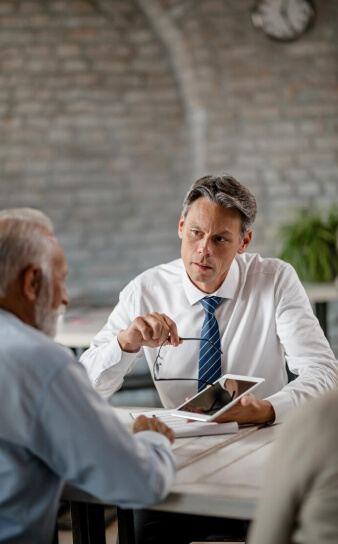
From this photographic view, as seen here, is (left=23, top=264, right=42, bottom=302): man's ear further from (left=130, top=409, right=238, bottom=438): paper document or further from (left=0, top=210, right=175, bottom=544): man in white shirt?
(left=130, top=409, right=238, bottom=438): paper document

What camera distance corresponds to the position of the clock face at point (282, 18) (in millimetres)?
5160

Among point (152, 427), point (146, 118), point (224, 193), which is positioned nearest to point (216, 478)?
point (152, 427)

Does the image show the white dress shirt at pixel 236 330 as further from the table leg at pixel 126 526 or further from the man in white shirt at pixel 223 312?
the table leg at pixel 126 526

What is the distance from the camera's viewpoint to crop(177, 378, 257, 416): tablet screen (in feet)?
6.72

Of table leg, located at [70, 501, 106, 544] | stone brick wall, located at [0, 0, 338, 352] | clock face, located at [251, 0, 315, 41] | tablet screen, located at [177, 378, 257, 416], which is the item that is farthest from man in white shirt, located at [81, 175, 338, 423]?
clock face, located at [251, 0, 315, 41]

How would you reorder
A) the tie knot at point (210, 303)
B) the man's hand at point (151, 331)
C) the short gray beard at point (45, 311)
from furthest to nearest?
the tie knot at point (210, 303), the man's hand at point (151, 331), the short gray beard at point (45, 311)

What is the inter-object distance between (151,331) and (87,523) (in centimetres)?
64

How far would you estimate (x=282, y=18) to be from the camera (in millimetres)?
5180

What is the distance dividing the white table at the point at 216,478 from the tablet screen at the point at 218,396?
0.10 metres

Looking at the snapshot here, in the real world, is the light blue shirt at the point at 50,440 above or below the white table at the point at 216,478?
above

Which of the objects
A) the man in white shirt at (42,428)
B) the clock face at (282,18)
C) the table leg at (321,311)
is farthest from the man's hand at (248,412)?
the clock face at (282,18)

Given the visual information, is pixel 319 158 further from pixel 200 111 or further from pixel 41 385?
pixel 41 385

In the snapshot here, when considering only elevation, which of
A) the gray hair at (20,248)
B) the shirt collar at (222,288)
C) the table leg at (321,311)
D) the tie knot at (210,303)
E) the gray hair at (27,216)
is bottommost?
the table leg at (321,311)

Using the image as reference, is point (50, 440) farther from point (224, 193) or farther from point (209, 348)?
point (224, 193)
